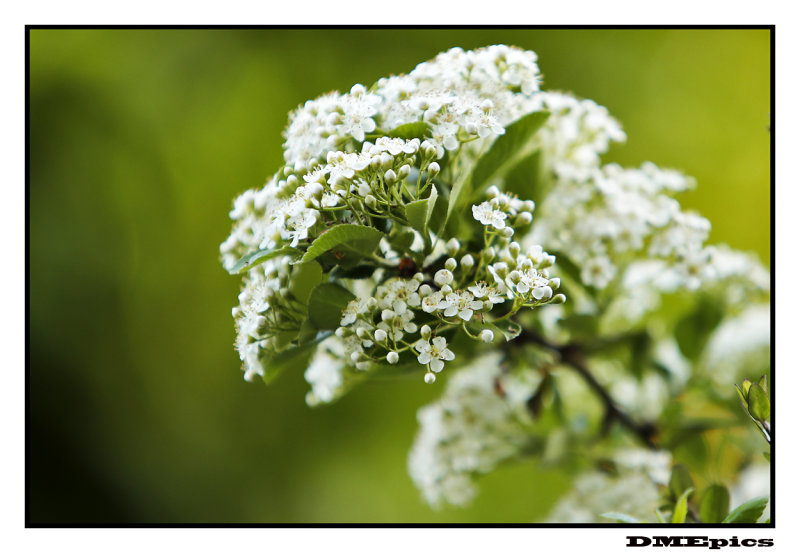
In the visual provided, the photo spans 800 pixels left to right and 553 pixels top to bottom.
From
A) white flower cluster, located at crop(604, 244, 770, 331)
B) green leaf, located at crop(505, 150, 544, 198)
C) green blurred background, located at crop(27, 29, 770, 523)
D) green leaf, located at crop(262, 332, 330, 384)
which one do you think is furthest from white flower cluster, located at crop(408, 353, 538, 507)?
green blurred background, located at crop(27, 29, 770, 523)

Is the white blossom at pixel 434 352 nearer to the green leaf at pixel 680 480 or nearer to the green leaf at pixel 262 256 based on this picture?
the green leaf at pixel 262 256

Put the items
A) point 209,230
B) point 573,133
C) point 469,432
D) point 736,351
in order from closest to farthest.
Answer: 1. point 573,133
2. point 469,432
3. point 736,351
4. point 209,230

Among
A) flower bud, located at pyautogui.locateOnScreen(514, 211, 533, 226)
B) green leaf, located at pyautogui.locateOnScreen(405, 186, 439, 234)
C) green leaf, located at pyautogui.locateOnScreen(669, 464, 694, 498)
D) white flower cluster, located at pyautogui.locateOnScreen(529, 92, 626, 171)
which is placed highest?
white flower cluster, located at pyautogui.locateOnScreen(529, 92, 626, 171)

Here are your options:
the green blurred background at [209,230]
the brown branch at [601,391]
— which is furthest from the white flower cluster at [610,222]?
the green blurred background at [209,230]

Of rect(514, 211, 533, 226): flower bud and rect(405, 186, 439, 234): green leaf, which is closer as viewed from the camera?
rect(405, 186, 439, 234): green leaf

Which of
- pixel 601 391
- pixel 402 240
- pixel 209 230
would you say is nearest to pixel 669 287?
pixel 601 391

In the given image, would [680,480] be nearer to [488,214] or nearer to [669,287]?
[669,287]

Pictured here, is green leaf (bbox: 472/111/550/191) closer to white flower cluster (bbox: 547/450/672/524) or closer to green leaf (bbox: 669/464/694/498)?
green leaf (bbox: 669/464/694/498)

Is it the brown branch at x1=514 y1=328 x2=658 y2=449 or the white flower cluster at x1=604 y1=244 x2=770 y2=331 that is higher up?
the white flower cluster at x1=604 y1=244 x2=770 y2=331
